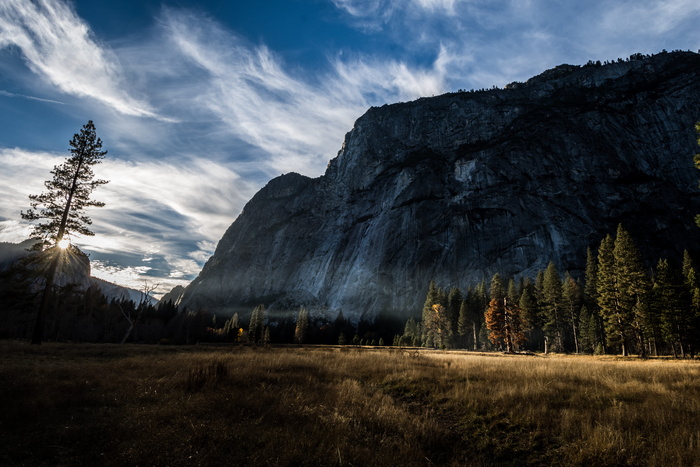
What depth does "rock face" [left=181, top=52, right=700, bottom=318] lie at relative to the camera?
366 feet

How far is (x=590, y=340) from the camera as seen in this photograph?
54.6 metres

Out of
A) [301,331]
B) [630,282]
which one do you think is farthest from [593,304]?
[301,331]

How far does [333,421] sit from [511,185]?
136568 millimetres

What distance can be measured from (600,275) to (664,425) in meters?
41.8

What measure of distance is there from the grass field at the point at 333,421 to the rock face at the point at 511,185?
4434 inches

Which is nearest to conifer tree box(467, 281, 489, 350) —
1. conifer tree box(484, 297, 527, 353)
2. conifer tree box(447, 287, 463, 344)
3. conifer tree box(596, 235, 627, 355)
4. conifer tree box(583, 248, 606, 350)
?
conifer tree box(447, 287, 463, 344)

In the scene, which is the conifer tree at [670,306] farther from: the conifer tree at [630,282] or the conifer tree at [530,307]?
the conifer tree at [530,307]

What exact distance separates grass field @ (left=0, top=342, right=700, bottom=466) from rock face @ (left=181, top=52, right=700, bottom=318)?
113 meters

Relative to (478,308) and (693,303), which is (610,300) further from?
(478,308)

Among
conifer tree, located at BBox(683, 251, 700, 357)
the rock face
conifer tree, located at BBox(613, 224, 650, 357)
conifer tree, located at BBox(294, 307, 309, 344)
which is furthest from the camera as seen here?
the rock face

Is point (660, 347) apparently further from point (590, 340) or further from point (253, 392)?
point (253, 392)

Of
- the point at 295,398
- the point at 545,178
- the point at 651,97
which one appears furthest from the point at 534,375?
the point at 651,97

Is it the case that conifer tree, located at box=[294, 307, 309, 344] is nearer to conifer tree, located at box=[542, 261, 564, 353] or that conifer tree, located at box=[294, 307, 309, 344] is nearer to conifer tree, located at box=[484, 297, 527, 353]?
conifer tree, located at box=[484, 297, 527, 353]

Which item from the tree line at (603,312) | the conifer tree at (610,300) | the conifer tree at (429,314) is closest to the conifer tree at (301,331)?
the tree line at (603,312)
